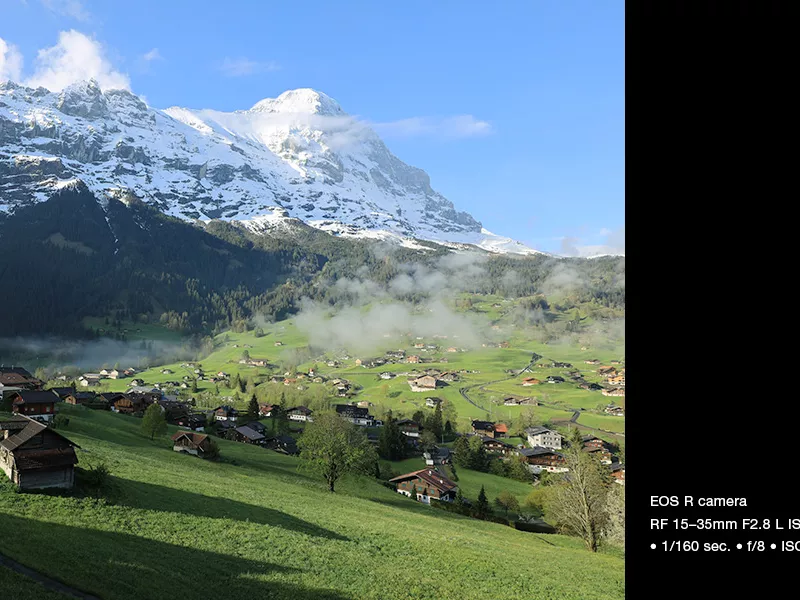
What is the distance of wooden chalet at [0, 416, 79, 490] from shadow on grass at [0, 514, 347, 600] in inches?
230

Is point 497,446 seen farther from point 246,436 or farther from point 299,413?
point 246,436

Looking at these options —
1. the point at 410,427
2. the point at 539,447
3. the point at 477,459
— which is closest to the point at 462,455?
the point at 477,459

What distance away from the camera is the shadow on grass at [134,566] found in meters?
16.6

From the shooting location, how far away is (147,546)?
21922mm

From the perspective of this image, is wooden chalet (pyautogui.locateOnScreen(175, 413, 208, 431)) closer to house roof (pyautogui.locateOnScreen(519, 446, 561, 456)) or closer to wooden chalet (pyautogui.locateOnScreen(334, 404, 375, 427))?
wooden chalet (pyautogui.locateOnScreen(334, 404, 375, 427))

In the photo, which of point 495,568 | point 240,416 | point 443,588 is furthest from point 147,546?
point 240,416

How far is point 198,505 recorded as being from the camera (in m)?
31.0

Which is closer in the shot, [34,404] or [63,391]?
[34,404]

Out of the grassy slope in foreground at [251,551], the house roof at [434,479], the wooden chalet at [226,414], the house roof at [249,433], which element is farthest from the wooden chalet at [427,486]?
the wooden chalet at [226,414]

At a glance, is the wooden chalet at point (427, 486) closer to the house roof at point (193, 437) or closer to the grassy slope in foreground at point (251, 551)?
the grassy slope in foreground at point (251, 551)

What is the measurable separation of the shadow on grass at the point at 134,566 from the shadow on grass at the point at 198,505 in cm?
606

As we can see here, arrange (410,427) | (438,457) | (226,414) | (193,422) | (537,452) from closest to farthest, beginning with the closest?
(438,457) → (193,422) → (537,452) → (226,414) → (410,427)

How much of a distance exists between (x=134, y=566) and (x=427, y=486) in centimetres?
5414
